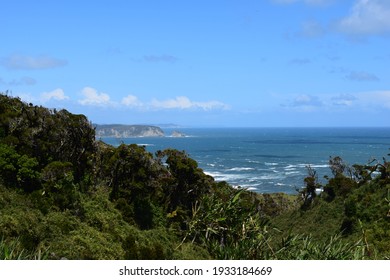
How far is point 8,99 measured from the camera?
3784 cm

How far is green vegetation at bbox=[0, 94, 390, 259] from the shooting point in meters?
18.1

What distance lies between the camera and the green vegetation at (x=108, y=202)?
18.1 m

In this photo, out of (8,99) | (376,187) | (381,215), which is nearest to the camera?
(8,99)

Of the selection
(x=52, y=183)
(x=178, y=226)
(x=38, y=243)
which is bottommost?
(x=178, y=226)

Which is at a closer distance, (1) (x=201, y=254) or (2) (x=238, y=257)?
(2) (x=238, y=257)

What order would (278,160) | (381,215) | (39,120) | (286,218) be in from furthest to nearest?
(278,160) → (286,218) → (381,215) → (39,120)

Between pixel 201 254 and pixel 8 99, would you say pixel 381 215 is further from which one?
pixel 8 99

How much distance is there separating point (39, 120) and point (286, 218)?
44.8m

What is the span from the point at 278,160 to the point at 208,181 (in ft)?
407

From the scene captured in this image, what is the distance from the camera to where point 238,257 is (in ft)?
39.0

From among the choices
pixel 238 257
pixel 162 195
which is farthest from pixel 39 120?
pixel 238 257

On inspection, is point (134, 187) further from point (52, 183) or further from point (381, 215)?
point (381, 215)

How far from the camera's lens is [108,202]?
35.9m

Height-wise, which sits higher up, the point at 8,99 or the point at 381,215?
the point at 8,99
